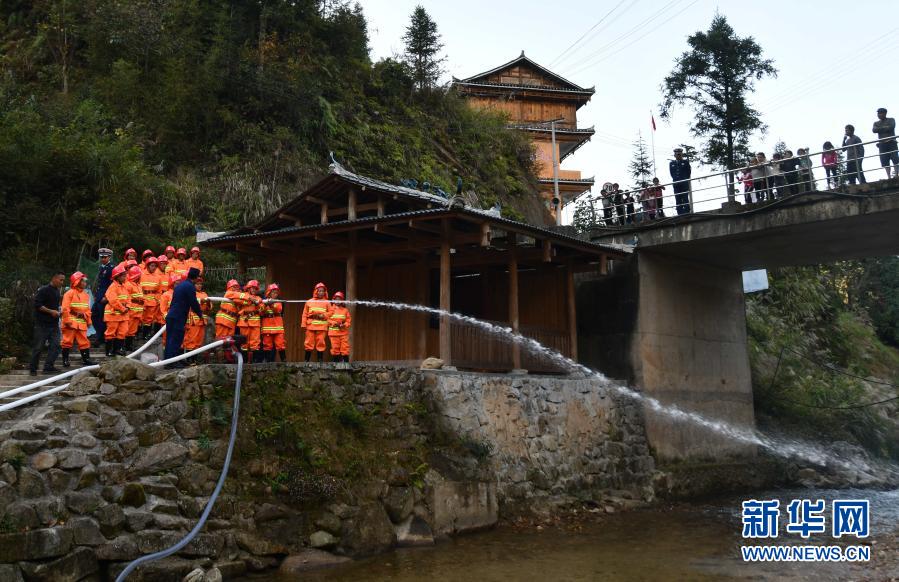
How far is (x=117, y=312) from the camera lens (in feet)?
39.7

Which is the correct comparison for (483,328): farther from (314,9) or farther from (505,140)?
(505,140)

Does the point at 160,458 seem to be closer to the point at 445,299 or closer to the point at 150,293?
the point at 150,293

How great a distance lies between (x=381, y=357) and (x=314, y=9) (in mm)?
18625

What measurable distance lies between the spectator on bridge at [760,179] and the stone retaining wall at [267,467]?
6.79m

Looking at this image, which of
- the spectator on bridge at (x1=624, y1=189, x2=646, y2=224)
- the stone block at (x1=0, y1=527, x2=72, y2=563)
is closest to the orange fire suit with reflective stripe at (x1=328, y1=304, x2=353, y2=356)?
the stone block at (x1=0, y1=527, x2=72, y2=563)

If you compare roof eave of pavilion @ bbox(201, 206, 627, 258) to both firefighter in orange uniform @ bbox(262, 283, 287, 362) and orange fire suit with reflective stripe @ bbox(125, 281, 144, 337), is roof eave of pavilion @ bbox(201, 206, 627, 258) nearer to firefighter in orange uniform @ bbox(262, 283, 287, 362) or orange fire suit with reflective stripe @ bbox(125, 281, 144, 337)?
firefighter in orange uniform @ bbox(262, 283, 287, 362)

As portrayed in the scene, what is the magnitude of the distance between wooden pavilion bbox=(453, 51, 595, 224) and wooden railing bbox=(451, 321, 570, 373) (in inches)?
989

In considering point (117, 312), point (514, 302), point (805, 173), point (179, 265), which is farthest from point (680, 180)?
point (117, 312)

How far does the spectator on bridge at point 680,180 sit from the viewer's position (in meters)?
17.9

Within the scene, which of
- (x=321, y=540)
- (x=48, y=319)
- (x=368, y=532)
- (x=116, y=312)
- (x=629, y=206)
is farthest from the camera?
(x=629, y=206)

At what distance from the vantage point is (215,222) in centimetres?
2156

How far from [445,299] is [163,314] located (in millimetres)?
5027

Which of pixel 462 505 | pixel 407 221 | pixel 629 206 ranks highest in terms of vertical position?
pixel 629 206

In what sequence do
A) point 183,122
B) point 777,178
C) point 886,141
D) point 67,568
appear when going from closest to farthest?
1. point 67,568
2. point 886,141
3. point 777,178
4. point 183,122
